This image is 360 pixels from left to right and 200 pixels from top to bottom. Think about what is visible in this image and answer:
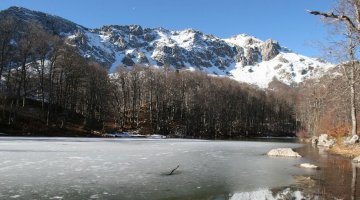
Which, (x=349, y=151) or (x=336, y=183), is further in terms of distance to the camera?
(x=349, y=151)

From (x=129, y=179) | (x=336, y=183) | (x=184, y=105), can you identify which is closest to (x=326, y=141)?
(x=336, y=183)

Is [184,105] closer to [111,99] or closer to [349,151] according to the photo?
[111,99]

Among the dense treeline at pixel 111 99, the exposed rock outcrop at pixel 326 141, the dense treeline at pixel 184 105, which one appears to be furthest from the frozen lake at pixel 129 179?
the dense treeline at pixel 184 105

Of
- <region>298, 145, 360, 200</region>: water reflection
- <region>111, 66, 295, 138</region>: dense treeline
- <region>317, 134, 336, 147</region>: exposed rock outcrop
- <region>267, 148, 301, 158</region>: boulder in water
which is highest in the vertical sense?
<region>111, 66, 295, 138</region>: dense treeline

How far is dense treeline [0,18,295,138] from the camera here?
180 feet

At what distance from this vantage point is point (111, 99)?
283 ft

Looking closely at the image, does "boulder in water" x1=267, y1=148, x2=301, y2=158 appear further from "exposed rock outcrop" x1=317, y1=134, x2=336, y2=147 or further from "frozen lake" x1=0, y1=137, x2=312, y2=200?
"exposed rock outcrop" x1=317, y1=134, x2=336, y2=147

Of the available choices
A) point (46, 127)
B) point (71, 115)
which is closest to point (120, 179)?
point (46, 127)

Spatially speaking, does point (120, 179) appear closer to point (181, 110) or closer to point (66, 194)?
point (66, 194)

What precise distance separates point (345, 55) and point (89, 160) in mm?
13894

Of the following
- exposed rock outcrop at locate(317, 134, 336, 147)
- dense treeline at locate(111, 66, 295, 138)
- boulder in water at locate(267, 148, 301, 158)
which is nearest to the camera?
boulder in water at locate(267, 148, 301, 158)

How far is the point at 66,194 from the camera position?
11906mm

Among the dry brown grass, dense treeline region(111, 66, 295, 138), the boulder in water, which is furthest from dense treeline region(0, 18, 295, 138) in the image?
the dry brown grass

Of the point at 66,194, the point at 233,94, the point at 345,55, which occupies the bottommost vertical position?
the point at 66,194
